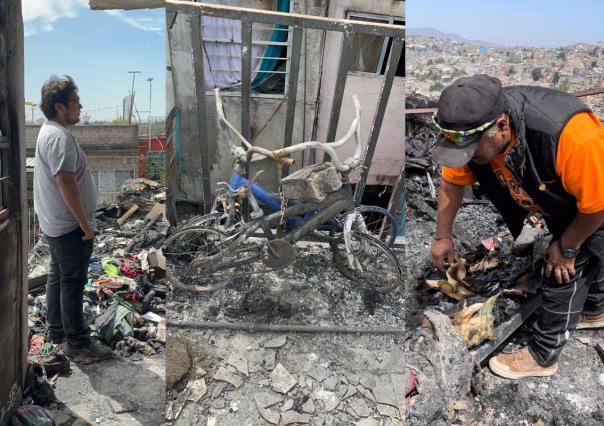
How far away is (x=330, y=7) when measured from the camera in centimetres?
146

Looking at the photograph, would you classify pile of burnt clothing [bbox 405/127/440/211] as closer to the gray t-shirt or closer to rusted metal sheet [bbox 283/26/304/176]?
rusted metal sheet [bbox 283/26/304/176]

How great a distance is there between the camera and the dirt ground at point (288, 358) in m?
1.65

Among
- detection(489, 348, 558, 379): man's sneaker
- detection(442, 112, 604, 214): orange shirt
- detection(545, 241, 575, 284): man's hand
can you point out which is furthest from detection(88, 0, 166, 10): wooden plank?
detection(489, 348, 558, 379): man's sneaker

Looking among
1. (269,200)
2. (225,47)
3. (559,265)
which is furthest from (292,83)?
(559,265)

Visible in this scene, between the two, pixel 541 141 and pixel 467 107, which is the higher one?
pixel 467 107

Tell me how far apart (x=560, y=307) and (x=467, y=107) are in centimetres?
115

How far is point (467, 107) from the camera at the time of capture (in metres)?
1.53

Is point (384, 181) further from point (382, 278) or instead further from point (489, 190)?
point (489, 190)

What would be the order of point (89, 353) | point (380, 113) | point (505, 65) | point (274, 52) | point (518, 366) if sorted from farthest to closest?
point (505, 65) < point (89, 353) < point (518, 366) < point (380, 113) < point (274, 52)

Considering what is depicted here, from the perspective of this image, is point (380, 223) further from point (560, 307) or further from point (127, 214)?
point (127, 214)

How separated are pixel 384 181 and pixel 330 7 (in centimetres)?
64

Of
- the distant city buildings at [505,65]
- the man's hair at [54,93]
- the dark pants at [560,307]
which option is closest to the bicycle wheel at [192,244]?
the man's hair at [54,93]

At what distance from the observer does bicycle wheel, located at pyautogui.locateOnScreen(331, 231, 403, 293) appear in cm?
200

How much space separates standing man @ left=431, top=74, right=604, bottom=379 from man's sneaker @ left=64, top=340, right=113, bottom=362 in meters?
1.73
